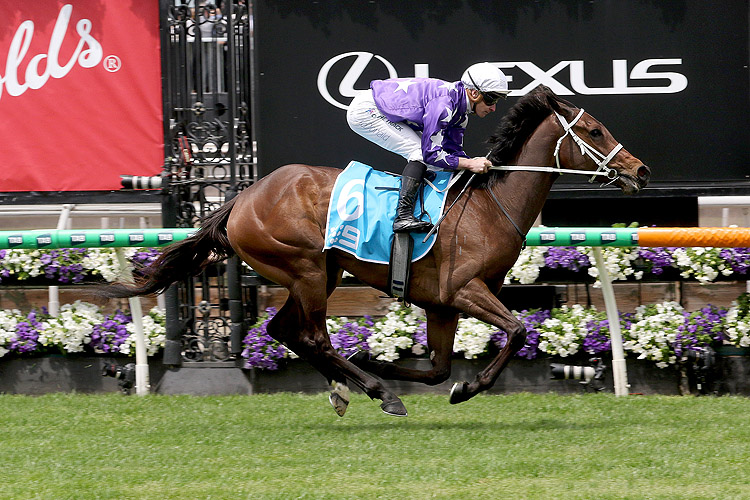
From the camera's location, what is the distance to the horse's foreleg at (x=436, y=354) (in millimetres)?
5031

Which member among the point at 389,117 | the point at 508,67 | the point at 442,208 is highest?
the point at 508,67

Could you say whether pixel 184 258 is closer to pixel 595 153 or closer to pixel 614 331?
pixel 595 153

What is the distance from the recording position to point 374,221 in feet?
16.1

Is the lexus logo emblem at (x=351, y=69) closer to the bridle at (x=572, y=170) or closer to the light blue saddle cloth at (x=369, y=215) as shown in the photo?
the light blue saddle cloth at (x=369, y=215)

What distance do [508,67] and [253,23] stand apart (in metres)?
1.57

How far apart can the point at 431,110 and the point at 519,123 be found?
0.49 m

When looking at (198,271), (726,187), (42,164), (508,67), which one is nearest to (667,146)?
(726,187)

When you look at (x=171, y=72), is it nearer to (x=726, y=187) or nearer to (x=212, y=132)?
(x=212, y=132)

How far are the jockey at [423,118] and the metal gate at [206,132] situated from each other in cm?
139

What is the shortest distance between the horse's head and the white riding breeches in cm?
69

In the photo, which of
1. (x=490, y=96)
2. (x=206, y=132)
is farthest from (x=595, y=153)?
(x=206, y=132)

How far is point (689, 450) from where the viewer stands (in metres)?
4.30

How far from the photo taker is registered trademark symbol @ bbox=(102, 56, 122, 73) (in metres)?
6.43

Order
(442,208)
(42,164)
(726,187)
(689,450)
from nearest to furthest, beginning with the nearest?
(689,450)
(442,208)
(726,187)
(42,164)
